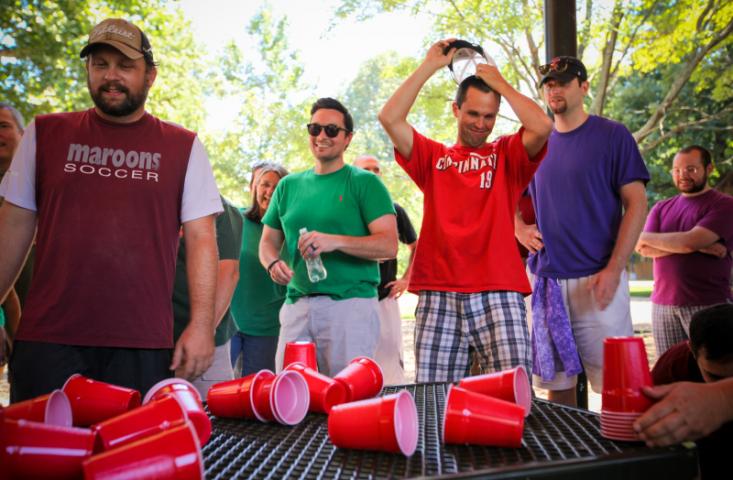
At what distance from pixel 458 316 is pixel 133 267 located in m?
1.27

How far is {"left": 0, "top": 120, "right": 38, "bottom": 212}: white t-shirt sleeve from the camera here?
2.22 meters

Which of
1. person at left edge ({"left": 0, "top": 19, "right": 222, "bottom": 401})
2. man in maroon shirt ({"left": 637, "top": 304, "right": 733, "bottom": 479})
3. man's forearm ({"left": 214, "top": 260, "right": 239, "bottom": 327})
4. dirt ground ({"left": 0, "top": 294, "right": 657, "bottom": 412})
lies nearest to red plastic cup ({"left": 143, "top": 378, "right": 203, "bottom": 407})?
person at left edge ({"left": 0, "top": 19, "right": 222, "bottom": 401})

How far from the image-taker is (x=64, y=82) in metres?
9.45

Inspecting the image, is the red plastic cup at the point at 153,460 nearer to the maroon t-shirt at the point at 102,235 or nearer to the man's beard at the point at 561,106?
the maroon t-shirt at the point at 102,235

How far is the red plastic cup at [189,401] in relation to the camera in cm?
129

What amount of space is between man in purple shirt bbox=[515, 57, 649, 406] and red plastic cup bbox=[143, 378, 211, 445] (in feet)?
6.99

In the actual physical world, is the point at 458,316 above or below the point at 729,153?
below

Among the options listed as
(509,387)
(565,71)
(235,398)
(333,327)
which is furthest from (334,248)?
(509,387)

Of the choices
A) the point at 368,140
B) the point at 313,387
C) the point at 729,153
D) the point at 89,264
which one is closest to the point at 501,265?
the point at 313,387

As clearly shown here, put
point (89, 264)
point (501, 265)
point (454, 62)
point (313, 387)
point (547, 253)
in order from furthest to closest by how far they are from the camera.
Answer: point (547, 253), point (454, 62), point (501, 265), point (89, 264), point (313, 387)

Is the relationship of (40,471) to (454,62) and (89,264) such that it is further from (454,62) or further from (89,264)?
(454,62)

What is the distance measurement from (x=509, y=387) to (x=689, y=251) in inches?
139

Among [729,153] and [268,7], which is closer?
[729,153]

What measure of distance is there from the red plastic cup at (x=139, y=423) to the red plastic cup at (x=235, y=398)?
40 cm
